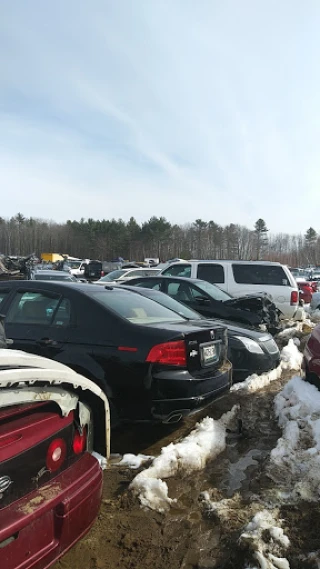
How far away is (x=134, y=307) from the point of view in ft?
14.8

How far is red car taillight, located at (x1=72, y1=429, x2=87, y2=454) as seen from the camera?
2.37m

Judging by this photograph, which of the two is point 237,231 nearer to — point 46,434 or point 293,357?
point 293,357

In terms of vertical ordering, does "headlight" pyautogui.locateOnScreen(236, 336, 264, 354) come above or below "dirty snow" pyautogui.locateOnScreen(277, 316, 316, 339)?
above

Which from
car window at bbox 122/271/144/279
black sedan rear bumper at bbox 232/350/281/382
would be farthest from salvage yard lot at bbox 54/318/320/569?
car window at bbox 122/271/144/279

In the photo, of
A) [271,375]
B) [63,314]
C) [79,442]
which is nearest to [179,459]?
[79,442]

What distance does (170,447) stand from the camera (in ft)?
12.2

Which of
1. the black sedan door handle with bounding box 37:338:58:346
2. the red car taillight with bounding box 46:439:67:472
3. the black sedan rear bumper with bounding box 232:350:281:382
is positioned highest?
the black sedan door handle with bounding box 37:338:58:346

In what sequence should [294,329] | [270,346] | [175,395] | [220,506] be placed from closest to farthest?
1. [220,506]
2. [175,395]
3. [270,346]
4. [294,329]

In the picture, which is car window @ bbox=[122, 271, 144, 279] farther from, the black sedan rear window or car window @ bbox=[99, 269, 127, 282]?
the black sedan rear window

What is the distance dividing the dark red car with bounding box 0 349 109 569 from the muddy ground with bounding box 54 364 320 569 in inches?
20.1

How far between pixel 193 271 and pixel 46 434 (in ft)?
31.8

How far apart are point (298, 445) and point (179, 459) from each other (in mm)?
1163

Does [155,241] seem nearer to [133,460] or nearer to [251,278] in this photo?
[251,278]

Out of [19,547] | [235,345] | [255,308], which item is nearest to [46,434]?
[19,547]
